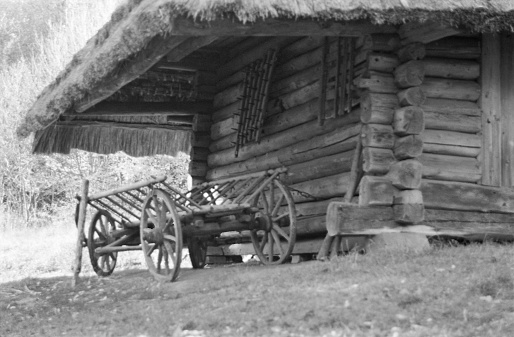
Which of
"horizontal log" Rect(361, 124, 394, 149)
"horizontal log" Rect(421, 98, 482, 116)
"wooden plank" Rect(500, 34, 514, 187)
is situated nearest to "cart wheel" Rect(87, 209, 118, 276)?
"horizontal log" Rect(361, 124, 394, 149)

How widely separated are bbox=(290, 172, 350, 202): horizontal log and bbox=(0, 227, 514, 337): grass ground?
1495mm

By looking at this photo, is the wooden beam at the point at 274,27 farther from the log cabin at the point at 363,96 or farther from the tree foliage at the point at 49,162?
the tree foliage at the point at 49,162

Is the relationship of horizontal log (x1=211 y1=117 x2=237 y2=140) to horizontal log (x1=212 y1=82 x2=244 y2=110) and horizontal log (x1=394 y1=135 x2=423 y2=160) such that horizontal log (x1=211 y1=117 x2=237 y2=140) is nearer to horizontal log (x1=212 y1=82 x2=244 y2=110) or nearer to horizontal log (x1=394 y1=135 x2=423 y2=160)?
horizontal log (x1=212 y1=82 x2=244 y2=110)

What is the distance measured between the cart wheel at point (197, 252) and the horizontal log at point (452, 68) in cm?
385

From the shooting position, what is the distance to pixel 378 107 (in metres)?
9.49

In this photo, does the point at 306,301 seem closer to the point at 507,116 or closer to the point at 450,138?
the point at 450,138

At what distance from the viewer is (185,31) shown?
853 centimetres

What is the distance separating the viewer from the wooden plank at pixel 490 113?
33.0 feet

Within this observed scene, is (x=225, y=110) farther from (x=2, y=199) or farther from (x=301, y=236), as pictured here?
(x=2, y=199)

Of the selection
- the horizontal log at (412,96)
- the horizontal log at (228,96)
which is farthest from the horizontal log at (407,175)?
the horizontal log at (228,96)

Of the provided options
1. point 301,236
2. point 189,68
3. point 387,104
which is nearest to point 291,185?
point 301,236

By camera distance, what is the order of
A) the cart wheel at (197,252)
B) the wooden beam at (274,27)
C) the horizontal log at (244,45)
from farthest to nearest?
the horizontal log at (244,45) → the cart wheel at (197,252) → the wooden beam at (274,27)

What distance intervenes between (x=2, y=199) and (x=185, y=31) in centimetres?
2187

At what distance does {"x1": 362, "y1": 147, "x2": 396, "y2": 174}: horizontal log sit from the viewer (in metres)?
9.42
